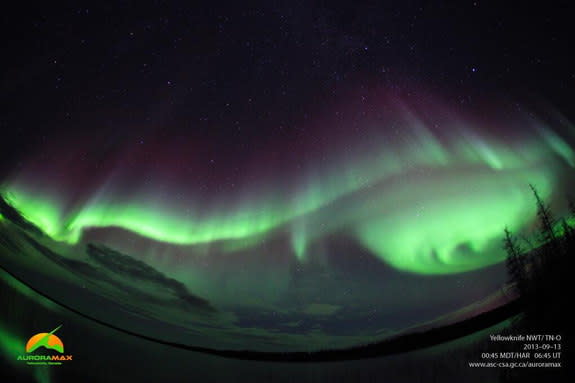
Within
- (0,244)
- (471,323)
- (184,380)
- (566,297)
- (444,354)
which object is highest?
(0,244)

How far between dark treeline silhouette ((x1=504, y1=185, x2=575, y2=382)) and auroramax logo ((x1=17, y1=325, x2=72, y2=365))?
13.1 meters

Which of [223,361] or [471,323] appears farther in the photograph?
[223,361]

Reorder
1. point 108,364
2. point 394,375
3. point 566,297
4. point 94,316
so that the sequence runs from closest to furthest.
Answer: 1. point 566,297
2. point 394,375
3. point 108,364
4. point 94,316

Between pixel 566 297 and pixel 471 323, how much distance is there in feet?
7.52

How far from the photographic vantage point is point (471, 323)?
7184 millimetres

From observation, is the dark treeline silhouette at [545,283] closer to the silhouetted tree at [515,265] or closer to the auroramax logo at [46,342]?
the silhouetted tree at [515,265]

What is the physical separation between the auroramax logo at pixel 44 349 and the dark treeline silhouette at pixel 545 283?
13131 mm

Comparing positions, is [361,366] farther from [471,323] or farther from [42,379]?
[42,379]

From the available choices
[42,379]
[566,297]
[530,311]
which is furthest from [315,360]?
[42,379]

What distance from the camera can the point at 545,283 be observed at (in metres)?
6.16

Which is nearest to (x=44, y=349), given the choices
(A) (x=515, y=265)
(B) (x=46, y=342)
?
(B) (x=46, y=342)

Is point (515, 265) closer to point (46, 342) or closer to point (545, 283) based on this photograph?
point (545, 283)

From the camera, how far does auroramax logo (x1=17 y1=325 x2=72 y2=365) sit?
7535 mm

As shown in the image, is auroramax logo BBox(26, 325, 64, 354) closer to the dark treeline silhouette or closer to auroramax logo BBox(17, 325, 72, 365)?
auroramax logo BBox(17, 325, 72, 365)
